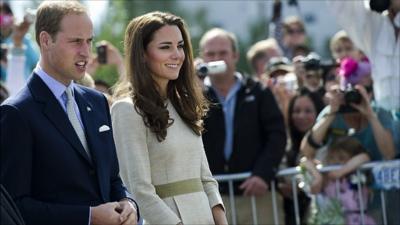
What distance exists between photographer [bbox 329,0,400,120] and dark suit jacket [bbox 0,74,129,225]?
11.1 ft

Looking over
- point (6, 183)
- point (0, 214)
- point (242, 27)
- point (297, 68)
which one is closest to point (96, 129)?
point (6, 183)

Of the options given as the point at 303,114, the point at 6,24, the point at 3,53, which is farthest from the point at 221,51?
the point at 3,53

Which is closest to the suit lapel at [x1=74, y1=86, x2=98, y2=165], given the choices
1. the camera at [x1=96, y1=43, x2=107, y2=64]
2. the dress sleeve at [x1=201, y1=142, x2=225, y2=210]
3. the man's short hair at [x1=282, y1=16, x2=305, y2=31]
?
the dress sleeve at [x1=201, y1=142, x2=225, y2=210]

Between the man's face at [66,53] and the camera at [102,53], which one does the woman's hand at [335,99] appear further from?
the man's face at [66,53]

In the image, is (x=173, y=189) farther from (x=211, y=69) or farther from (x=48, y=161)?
(x=211, y=69)

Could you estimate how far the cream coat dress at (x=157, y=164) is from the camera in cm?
582

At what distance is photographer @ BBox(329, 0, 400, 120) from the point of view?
8.03 m

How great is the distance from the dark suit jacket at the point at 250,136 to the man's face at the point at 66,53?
118 inches

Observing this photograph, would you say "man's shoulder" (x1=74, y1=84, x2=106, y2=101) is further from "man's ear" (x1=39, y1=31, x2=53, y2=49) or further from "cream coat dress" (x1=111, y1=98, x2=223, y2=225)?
"cream coat dress" (x1=111, y1=98, x2=223, y2=225)

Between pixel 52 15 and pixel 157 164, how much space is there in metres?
1.15

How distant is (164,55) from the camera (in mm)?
6070

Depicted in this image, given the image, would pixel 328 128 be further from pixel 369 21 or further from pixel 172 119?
pixel 172 119

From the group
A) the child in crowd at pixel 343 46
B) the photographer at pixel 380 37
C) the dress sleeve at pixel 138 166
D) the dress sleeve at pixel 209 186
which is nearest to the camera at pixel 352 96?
the photographer at pixel 380 37

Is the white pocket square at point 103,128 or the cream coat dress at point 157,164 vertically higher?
the white pocket square at point 103,128
